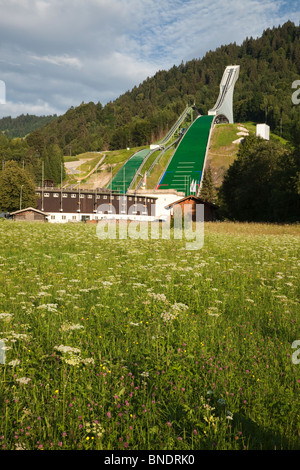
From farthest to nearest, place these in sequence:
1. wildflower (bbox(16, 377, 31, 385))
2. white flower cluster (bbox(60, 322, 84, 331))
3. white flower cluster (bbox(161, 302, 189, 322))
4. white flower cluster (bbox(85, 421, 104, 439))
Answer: white flower cluster (bbox(161, 302, 189, 322))
white flower cluster (bbox(60, 322, 84, 331))
wildflower (bbox(16, 377, 31, 385))
white flower cluster (bbox(85, 421, 104, 439))

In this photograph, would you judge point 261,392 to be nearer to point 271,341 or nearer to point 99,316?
point 271,341

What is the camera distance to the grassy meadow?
153 inches

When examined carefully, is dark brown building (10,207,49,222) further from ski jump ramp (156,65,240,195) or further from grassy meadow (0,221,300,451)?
grassy meadow (0,221,300,451)

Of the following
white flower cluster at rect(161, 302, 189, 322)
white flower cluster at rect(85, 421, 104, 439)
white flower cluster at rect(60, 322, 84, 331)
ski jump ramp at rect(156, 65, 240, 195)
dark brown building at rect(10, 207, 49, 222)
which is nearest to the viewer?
white flower cluster at rect(85, 421, 104, 439)

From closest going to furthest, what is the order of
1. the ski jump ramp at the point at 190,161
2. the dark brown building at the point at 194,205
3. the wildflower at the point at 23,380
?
the wildflower at the point at 23,380, the dark brown building at the point at 194,205, the ski jump ramp at the point at 190,161

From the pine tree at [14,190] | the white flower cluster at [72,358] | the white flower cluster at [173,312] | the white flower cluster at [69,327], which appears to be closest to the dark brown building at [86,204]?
the pine tree at [14,190]

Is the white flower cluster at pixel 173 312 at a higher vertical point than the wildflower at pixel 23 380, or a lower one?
higher

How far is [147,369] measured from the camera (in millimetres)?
5121

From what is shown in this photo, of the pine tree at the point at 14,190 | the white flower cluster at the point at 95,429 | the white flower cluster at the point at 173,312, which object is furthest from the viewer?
the pine tree at the point at 14,190

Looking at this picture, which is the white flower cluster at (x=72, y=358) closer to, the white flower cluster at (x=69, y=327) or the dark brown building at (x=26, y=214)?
the white flower cluster at (x=69, y=327)

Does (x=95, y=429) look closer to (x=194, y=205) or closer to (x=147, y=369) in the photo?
(x=147, y=369)

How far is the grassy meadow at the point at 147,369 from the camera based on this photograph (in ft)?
12.7

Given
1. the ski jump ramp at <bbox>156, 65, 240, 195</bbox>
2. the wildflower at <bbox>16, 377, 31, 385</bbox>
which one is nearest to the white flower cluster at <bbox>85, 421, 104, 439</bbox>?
the wildflower at <bbox>16, 377, 31, 385</bbox>

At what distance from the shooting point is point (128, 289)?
9258mm
